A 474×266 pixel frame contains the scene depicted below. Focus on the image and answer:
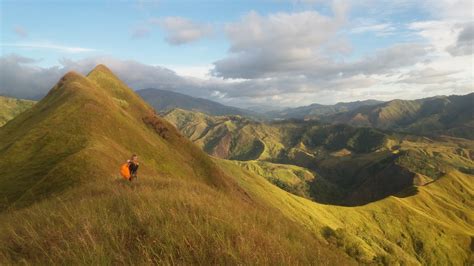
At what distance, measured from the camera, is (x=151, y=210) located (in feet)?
25.9

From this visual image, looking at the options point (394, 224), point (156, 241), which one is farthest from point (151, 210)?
point (394, 224)

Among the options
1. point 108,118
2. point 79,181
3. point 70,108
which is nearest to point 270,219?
point 79,181

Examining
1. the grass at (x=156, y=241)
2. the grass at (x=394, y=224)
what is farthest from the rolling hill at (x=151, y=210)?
the grass at (x=394, y=224)

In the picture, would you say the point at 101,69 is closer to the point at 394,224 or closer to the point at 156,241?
the point at 394,224

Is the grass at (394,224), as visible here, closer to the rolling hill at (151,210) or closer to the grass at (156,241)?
the rolling hill at (151,210)

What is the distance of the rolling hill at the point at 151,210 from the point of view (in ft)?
20.7

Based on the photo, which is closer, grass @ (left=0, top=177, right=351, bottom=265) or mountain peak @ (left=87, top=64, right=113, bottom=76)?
grass @ (left=0, top=177, right=351, bottom=265)

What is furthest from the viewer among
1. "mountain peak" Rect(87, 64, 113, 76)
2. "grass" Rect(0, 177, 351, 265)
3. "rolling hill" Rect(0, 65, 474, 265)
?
"mountain peak" Rect(87, 64, 113, 76)

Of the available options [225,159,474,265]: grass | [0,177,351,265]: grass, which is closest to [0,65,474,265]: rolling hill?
[0,177,351,265]: grass

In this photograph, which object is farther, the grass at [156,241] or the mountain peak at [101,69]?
the mountain peak at [101,69]

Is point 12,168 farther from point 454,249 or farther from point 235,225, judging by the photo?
point 454,249

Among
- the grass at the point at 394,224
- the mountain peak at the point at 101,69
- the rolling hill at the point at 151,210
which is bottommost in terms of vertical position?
the grass at the point at 394,224

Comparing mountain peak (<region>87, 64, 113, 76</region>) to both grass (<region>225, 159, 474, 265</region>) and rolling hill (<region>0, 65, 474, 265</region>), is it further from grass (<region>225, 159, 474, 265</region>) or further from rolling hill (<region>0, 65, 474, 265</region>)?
grass (<region>225, 159, 474, 265</region>)

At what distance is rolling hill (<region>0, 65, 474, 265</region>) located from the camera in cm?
631
